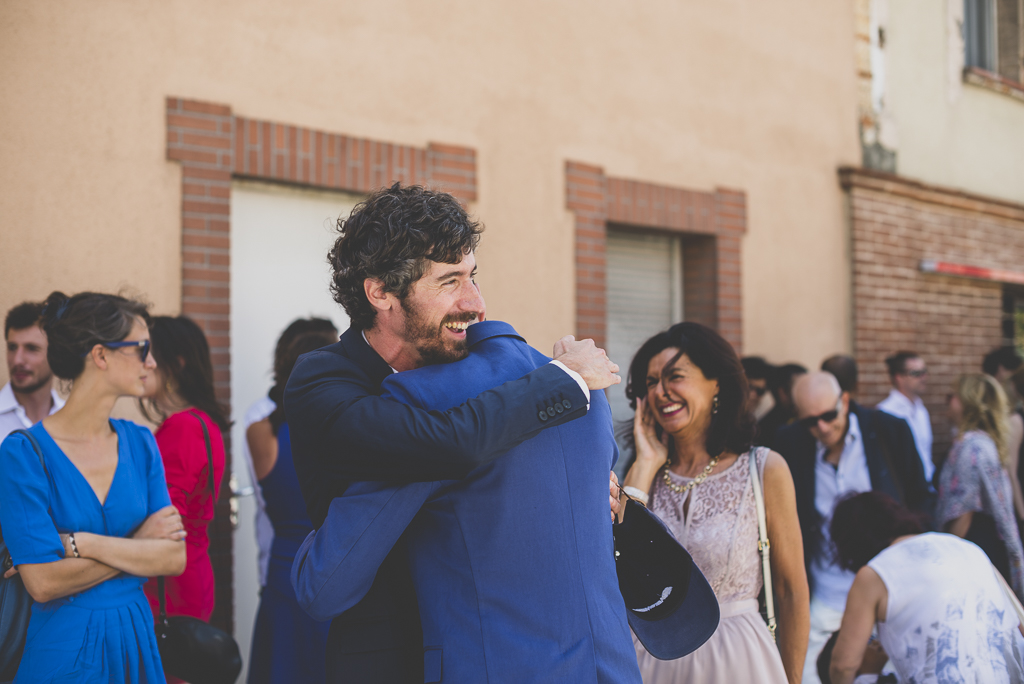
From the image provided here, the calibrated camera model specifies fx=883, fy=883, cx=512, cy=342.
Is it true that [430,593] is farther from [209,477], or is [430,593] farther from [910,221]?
[910,221]

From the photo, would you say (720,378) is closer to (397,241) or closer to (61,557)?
(397,241)

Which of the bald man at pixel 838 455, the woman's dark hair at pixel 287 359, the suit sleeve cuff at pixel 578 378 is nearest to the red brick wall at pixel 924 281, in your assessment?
the bald man at pixel 838 455

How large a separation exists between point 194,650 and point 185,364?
1220mm

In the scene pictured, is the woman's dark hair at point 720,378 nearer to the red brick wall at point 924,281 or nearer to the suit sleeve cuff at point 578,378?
the suit sleeve cuff at point 578,378

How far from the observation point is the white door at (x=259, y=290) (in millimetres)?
4789

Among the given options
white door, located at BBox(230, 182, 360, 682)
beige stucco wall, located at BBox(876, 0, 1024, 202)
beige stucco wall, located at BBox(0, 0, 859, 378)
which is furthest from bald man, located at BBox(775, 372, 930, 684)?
beige stucco wall, located at BBox(876, 0, 1024, 202)

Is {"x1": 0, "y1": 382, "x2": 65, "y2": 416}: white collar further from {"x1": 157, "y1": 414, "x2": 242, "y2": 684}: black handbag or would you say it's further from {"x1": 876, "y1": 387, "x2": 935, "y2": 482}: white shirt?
{"x1": 876, "y1": 387, "x2": 935, "y2": 482}: white shirt

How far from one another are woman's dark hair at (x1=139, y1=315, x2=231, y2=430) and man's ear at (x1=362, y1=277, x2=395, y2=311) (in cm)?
208

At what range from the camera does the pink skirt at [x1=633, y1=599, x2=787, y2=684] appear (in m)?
2.78

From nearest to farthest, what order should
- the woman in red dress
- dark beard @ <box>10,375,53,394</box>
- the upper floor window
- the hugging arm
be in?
the hugging arm, the woman in red dress, dark beard @ <box>10,375,53,394</box>, the upper floor window

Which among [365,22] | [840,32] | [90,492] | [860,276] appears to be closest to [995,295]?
[860,276]

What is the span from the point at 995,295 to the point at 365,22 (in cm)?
733

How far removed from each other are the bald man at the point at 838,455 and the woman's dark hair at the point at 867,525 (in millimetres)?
1116

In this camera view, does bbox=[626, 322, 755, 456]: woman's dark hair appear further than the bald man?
No
